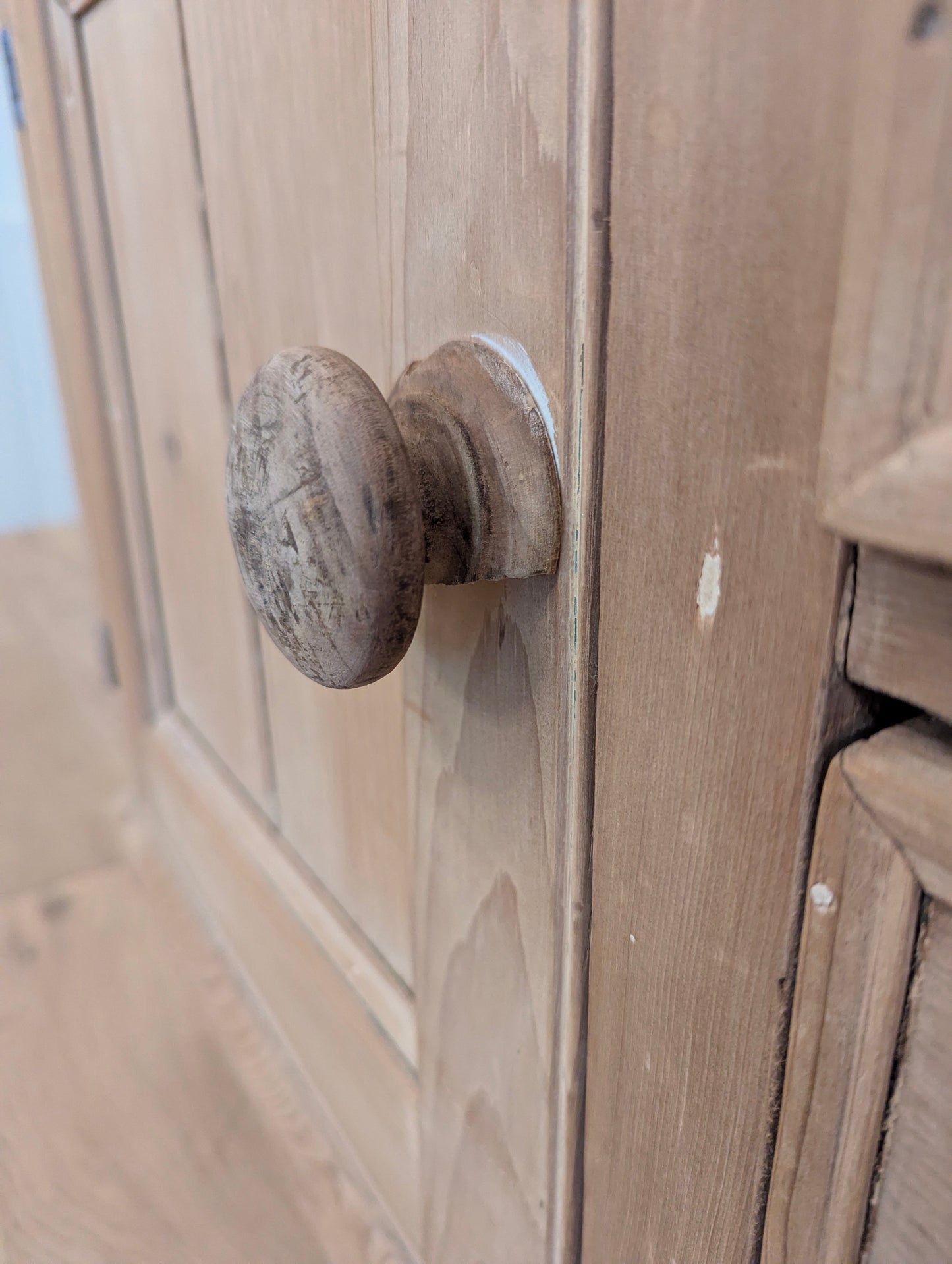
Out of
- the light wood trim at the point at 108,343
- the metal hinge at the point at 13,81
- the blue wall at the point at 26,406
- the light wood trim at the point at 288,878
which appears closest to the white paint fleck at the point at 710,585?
the light wood trim at the point at 288,878

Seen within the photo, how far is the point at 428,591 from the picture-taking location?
0.35 metres

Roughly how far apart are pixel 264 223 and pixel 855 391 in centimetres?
35

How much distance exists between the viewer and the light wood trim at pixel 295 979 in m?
0.52

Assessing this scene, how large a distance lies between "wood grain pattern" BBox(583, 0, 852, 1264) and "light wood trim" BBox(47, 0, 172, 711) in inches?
24.3

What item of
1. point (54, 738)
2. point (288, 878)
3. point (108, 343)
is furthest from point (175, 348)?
point (54, 738)

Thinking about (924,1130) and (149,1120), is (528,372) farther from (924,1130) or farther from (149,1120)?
(149,1120)

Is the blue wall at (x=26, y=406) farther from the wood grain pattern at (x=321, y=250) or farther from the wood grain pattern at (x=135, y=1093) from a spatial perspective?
the wood grain pattern at (x=321, y=250)

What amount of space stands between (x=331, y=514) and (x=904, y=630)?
0.14 metres

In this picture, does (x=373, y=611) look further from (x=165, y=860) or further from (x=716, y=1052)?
(x=165, y=860)

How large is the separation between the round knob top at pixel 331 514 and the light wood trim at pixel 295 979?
0.96ft

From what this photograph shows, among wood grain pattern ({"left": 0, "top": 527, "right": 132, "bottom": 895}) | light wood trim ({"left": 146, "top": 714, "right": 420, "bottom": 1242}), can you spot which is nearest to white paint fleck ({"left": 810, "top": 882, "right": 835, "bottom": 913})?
light wood trim ({"left": 146, "top": 714, "right": 420, "bottom": 1242})

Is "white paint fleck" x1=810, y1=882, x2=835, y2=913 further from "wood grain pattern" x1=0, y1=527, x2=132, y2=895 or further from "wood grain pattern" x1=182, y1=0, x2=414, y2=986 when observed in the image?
"wood grain pattern" x1=0, y1=527, x2=132, y2=895

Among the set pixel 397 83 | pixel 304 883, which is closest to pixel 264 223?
pixel 397 83

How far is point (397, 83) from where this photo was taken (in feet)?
0.98
